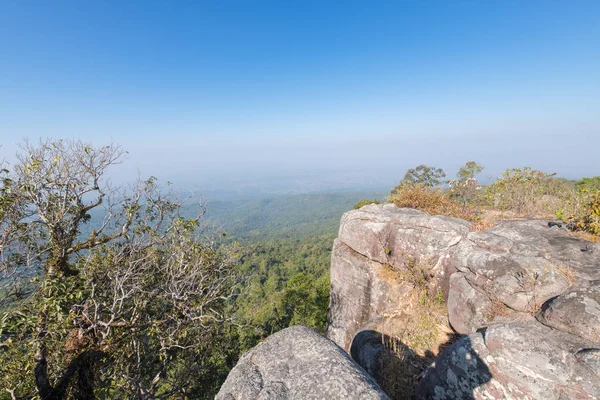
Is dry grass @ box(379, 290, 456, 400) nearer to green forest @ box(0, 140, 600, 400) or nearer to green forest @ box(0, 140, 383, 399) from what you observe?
green forest @ box(0, 140, 600, 400)

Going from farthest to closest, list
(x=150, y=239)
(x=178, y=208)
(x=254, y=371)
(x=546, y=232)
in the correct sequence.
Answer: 1. (x=178, y=208)
2. (x=150, y=239)
3. (x=546, y=232)
4. (x=254, y=371)

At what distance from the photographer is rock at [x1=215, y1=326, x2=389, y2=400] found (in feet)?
10.00

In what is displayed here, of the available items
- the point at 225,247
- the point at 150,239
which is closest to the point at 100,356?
the point at 150,239

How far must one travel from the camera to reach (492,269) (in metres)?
6.14

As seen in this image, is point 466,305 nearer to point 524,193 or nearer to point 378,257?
point 378,257

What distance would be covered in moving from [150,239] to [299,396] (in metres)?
7.73

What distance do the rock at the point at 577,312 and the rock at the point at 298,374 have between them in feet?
13.6

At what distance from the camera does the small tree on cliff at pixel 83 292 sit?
18.1ft

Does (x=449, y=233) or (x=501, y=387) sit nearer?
(x=501, y=387)

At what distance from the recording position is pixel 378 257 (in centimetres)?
932

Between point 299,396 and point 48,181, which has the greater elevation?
point 48,181

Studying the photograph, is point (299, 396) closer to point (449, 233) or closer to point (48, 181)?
point (449, 233)

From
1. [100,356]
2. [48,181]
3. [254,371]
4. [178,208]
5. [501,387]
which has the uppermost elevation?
[48,181]

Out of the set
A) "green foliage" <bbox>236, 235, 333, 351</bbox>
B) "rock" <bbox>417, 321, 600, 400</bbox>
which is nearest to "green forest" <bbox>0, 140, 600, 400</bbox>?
"green foliage" <bbox>236, 235, 333, 351</bbox>
